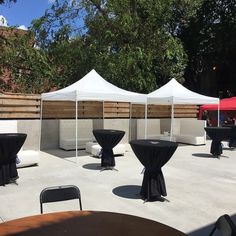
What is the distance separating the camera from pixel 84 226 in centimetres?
285

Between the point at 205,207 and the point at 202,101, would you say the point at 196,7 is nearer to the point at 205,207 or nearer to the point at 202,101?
the point at 202,101

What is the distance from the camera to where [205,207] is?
6477 mm

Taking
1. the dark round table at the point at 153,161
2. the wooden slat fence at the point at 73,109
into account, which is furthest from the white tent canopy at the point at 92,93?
the dark round table at the point at 153,161

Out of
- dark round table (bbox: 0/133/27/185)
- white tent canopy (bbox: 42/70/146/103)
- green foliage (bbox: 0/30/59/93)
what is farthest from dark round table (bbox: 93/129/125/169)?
green foliage (bbox: 0/30/59/93)

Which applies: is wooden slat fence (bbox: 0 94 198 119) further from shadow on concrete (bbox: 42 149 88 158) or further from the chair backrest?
the chair backrest

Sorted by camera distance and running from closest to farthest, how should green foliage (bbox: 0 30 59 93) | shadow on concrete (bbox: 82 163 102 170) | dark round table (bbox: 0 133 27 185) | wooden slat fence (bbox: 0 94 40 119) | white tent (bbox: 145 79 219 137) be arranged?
dark round table (bbox: 0 133 27 185) < shadow on concrete (bbox: 82 163 102 170) < wooden slat fence (bbox: 0 94 40 119) < white tent (bbox: 145 79 219 137) < green foliage (bbox: 0 30 59 93)

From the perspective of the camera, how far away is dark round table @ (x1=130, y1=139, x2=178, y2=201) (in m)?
6.66

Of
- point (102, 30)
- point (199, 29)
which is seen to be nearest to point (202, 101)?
point (102, 30)

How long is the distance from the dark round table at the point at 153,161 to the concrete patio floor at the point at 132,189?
0.19 metres

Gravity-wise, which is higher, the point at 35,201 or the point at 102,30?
the point at 102,30

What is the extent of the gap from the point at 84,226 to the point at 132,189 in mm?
4900

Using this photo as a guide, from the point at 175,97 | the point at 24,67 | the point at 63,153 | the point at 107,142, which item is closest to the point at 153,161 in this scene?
the point at 107,142

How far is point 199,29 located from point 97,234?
26021 millimetres

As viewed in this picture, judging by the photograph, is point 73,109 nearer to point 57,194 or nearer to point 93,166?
point 93,166
